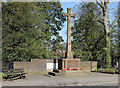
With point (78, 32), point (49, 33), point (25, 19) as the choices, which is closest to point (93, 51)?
point (78, 32)

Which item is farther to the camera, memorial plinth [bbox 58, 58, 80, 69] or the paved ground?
memorial plinth [bbox 58, 58, 80, 69]

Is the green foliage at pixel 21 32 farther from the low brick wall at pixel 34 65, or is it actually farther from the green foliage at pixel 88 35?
the green foliage at pixel 88 35

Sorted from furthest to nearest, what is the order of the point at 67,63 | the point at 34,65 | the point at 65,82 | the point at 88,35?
the point at 88,35 → the point at 34,65 → the point at 67,63 → the point at 65,82

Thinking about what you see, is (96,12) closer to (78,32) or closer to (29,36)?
(78,32)

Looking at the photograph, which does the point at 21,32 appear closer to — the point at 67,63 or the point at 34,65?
the point at 34,65

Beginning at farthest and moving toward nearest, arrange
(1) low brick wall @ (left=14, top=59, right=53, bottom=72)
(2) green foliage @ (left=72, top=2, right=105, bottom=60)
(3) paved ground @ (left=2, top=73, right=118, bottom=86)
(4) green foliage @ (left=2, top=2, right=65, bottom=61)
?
(2) green foliage @ (left=72, top=2, right=105, bottom=60) → (4) green foliage @ (left=2, top=2, right=65, bottom=61) → (1) low brick wall @ (left=14, top=59, right=53, bottom=72) → (3) paved ground @ (left=2, top=73, right=118, bottom=86)

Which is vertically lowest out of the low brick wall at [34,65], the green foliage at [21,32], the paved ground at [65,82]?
the paved ground at [65,82]

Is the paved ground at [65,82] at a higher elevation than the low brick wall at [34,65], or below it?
below

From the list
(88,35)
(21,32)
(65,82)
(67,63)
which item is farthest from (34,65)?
(88,35)

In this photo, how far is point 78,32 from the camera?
81.3ft

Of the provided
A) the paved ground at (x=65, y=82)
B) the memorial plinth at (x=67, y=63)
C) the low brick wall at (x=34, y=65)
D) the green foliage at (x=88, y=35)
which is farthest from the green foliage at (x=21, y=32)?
the paved ground at (x=65, y=82)

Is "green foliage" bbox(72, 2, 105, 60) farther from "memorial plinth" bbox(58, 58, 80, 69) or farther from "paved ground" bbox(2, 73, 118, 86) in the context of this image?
"paved ground" bbox(2, 73, 118, 86)

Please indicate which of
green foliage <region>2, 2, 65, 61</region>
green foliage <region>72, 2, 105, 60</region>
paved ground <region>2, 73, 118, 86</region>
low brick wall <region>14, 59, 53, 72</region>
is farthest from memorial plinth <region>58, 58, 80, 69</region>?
green foliage <region>72, 2, 105, 60</region>

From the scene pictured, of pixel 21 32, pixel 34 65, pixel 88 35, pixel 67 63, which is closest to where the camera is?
pixel 67 63
